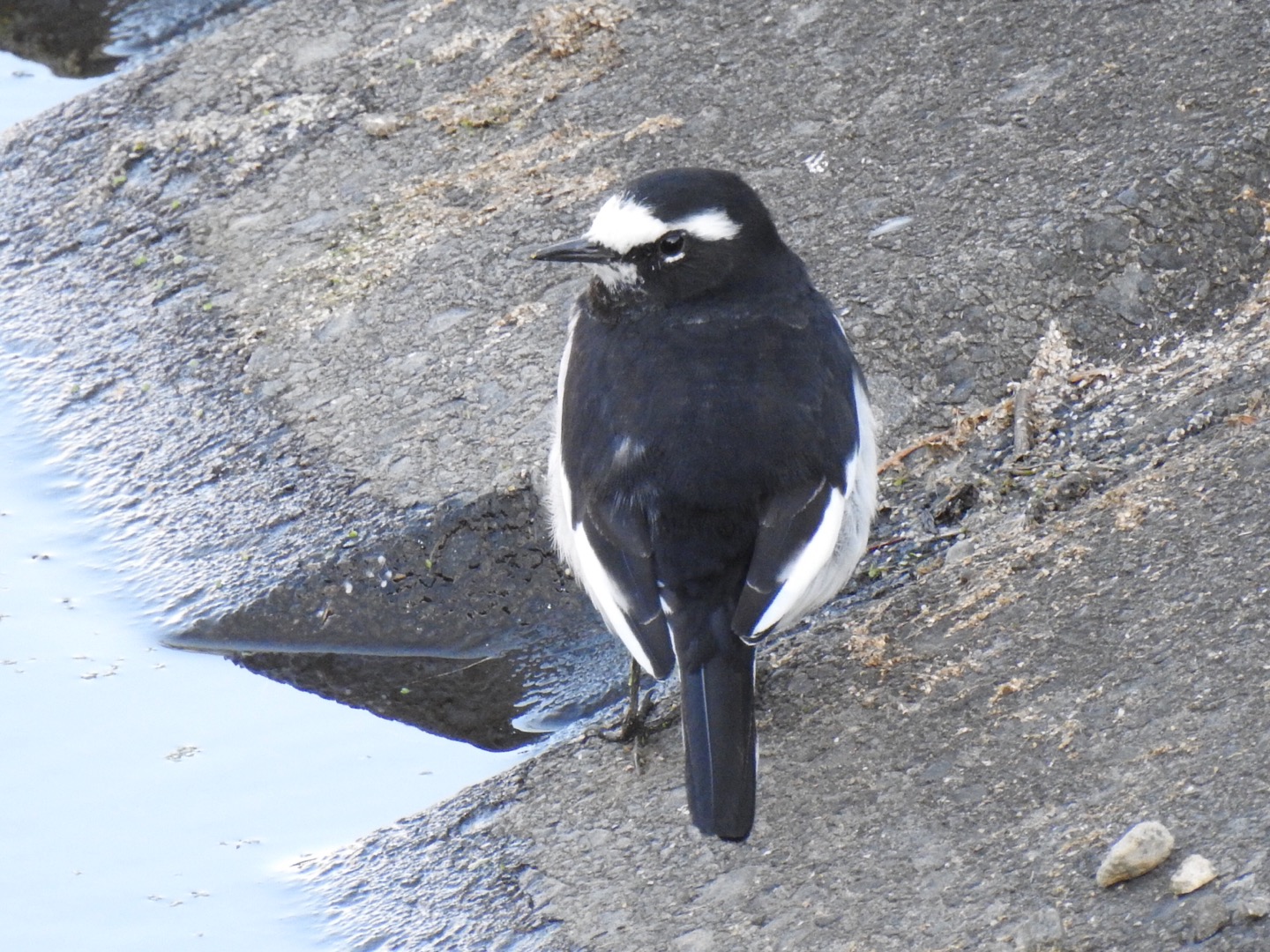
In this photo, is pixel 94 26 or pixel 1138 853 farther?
pixel 94 26

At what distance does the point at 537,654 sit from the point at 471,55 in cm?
226

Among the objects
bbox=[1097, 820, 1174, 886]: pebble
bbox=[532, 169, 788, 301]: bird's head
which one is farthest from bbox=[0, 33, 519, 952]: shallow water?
bbox=[1097, 820, 1174, 886]: pebble

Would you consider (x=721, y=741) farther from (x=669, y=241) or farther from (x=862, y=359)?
(x=862, y=359)

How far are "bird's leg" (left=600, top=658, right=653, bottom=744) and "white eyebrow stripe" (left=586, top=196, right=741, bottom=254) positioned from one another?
89 cm

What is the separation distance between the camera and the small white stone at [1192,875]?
2291 millimetres

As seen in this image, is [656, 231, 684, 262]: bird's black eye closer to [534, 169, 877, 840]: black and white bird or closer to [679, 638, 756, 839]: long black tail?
[534, 169, 877, 840]: black and white bird

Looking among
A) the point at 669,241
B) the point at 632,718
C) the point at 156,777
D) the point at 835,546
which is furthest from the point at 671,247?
the point at 156,777

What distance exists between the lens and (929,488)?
3.79 m

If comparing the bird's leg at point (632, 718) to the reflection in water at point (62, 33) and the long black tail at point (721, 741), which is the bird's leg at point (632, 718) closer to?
the long black tail at point (721, 741)

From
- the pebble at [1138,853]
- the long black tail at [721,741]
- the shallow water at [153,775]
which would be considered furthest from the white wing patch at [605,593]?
the pebble at [1138,853]

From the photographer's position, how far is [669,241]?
3.49 metres

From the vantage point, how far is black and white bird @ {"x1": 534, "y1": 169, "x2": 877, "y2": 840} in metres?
2.87

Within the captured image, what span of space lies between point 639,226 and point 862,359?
80 centimetres

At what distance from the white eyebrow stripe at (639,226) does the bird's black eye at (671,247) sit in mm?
14
